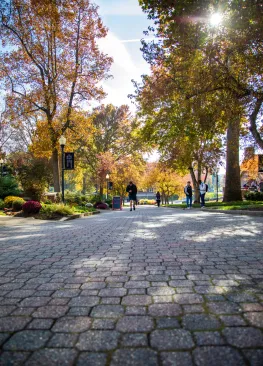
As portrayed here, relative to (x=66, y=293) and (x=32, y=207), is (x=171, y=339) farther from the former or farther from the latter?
(x=32, y=207)

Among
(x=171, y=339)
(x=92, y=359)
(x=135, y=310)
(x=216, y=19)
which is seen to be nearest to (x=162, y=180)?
(x=216, y=19)

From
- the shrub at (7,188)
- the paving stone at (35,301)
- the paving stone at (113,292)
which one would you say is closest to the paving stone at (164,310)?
the paving stone at (113,292)

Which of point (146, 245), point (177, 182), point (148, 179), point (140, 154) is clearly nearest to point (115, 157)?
point (140, 154)

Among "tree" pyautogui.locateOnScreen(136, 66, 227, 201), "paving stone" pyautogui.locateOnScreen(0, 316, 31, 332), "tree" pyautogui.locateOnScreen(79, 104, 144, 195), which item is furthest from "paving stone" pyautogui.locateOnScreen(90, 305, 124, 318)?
"tree" pyautogui.locateOnScreen(79, 104, 144, 195)

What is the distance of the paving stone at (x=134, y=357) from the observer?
1.52 metres

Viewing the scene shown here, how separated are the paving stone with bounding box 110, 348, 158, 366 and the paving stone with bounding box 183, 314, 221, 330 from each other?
419 millimetres

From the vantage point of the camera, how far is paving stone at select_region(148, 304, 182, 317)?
213 cm

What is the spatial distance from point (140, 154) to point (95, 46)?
1719 centimetres

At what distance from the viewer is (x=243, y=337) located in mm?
1767

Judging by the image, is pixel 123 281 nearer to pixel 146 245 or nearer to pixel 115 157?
pixel 146 245

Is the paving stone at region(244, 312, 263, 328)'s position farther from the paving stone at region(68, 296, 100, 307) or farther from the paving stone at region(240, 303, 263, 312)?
the paving stone at region(68, 296, 100, 307)

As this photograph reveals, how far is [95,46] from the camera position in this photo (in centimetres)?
1833

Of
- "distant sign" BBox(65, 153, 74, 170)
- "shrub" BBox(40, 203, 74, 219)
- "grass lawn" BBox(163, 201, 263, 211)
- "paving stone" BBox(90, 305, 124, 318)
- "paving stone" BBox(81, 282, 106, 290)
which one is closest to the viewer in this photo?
"paving stone" BBox(90, 305, 124, 318)

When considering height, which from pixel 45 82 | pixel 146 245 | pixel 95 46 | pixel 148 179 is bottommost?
pixel 146 245
